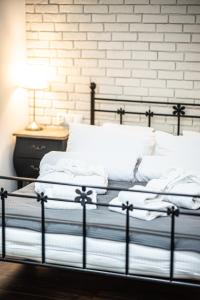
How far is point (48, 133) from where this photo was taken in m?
4.87

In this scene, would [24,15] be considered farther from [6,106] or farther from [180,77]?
[180,77]

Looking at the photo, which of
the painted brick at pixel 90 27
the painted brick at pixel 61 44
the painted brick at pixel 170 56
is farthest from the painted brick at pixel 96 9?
the painted brick at pixel 170 56

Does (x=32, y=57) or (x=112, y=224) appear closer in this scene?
(x=112, y=224)

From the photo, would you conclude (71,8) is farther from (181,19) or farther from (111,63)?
(181,19)

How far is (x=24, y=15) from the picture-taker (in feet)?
16.6

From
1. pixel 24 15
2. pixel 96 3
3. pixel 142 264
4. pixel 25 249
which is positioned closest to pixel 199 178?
pixel 142 264

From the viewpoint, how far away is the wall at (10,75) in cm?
474

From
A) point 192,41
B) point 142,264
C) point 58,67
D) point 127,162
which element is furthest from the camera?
point 58,67

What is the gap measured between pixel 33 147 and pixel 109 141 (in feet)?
2.87

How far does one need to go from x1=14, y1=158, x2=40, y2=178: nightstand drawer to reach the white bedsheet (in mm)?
1753

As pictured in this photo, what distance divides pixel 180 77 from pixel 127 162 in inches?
42.2

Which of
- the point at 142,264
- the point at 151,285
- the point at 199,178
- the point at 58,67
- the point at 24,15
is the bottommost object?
the point at 151,285

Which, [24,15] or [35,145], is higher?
[24,15]

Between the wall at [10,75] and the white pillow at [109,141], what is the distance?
2.37ft
